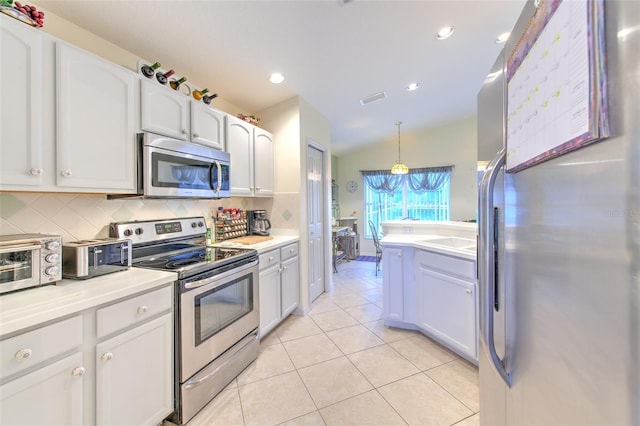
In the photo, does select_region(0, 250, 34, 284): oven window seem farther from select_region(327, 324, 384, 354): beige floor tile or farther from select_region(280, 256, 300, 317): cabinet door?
select_region(327, 324, 384, 354): beige floor tile

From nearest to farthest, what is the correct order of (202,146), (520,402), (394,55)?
1. (520,402)
2. (202,146)
3. (394,55)

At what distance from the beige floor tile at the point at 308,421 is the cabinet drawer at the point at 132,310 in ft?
3.30

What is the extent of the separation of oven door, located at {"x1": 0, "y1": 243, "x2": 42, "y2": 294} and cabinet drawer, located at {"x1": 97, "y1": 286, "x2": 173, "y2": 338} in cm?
36

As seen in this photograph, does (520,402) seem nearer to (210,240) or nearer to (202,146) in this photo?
(202,146)

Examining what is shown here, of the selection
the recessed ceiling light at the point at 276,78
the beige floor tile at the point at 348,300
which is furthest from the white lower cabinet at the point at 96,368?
the beige floor tile at the point at 348,300

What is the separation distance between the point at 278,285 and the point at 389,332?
4.03 ft

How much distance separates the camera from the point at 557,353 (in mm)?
490

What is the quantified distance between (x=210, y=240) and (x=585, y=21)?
2703 mm

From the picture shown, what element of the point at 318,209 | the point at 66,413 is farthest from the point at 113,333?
the point at 318,209

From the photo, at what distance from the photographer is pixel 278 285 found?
2.61m

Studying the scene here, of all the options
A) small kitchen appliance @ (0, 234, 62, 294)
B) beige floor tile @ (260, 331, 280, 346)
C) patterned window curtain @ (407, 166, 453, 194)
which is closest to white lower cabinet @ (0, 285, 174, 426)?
small kitchen appliance @ (0, 234, 62, 294)

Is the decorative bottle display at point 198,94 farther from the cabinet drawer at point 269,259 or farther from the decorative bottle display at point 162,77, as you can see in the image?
the cabinet drawer at point 269,259

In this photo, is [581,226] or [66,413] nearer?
[581,226]

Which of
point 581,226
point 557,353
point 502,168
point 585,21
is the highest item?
point 585,21
